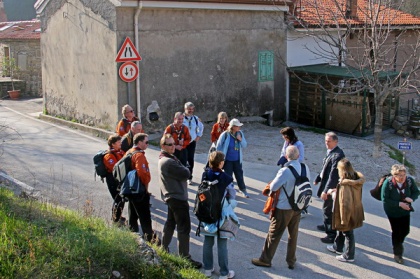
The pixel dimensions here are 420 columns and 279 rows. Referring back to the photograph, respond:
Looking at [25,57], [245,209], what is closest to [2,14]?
[25,57]

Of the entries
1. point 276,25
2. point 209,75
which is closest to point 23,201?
point 209,75

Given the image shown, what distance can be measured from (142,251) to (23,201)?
2.18 m

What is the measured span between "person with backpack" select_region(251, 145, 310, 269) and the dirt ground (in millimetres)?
5574

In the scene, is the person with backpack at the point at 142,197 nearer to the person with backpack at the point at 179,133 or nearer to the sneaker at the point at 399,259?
the person with backpack at the point at 179,133

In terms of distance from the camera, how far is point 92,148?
45.9ft

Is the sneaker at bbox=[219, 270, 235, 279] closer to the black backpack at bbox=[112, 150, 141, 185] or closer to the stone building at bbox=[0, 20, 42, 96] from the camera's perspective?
the black backpack at bbox=[112, 150, 141, 185]

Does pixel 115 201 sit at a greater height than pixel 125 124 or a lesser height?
lesser

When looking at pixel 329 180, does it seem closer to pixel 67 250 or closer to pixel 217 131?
pixel 217 131

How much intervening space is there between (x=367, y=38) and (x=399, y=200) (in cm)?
849

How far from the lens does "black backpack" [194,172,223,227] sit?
21.5 ft

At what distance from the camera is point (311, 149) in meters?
15.0

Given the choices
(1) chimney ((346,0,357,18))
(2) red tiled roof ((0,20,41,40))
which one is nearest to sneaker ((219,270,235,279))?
(1) chimney ((346,0,357,18))

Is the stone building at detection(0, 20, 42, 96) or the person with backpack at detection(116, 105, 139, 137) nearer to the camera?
the person with backpack at detection(116, 105, 139, 137)

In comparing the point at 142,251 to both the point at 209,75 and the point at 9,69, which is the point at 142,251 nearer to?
the point at 209,75
